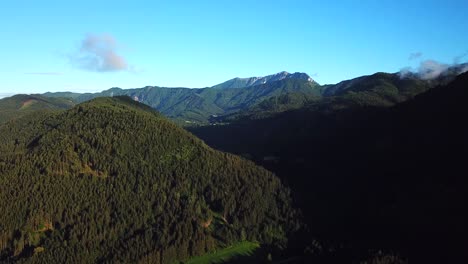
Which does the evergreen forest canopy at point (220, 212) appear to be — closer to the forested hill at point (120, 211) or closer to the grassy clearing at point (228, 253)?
the forested hill at point (120, 211)

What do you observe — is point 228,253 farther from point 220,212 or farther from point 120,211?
point 120,211

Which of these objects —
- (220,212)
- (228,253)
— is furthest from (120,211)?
(228,253)

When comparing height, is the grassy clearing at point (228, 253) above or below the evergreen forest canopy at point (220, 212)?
below

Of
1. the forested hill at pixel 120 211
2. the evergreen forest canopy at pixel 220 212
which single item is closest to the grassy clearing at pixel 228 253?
the evergreen forest canopy at pixel 220 212

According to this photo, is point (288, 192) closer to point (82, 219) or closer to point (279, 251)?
point (279, 251)

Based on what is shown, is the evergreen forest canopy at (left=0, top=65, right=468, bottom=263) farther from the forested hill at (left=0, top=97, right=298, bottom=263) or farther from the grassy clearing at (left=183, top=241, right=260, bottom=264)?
the grassy clearing at (left=183, top=241, right=260, bottom=264)

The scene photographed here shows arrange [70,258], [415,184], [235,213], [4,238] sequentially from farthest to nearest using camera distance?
[235,213], [415,184], [4,238], [70,258]

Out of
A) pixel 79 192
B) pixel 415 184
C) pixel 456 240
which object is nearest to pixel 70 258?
pixel 79 192

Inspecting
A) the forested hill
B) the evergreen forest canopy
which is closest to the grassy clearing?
the evergreen forest canopy
